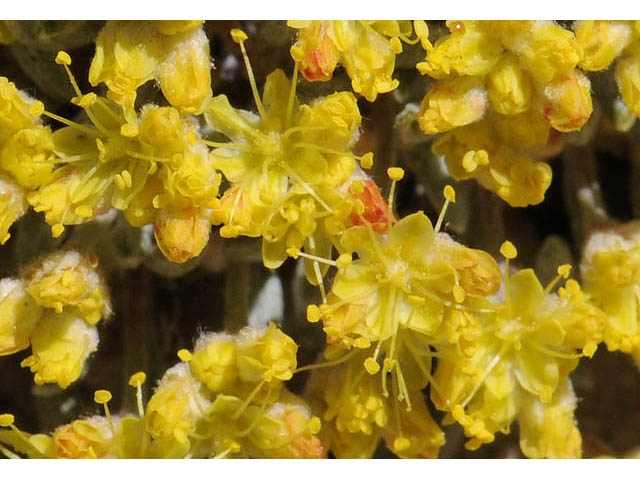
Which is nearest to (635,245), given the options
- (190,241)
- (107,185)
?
(190,241)

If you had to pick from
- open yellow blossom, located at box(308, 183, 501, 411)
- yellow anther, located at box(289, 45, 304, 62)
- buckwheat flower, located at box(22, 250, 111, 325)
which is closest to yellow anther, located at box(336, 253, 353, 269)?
open yellow blossom, located at box(308, 183, 501, 411)


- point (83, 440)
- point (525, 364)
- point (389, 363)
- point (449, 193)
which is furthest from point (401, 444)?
point (83, 440)

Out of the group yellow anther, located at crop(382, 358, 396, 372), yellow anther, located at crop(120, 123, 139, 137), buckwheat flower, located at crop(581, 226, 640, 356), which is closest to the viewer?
yellow anther, located at crop(120, 123, 139, 137)

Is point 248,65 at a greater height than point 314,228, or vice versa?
point 248,65

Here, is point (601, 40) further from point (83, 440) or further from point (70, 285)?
point (83, 440)

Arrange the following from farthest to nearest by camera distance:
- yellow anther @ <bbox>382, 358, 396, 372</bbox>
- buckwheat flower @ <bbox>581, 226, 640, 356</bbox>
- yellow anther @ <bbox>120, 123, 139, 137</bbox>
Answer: buckwheat flower @ <bbox>581, 226, 640, 356</bbox>, yellow anther @ <bbox>382, 358, 396, 372</bbox>, yellow anther @ <bbox>120, 123, 139, 137</bbox>

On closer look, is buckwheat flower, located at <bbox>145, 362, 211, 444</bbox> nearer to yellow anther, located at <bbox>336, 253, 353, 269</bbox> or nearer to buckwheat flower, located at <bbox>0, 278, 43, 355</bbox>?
buckwheat flower, located at <bbox>0, 278, 43, 355</bbox>
